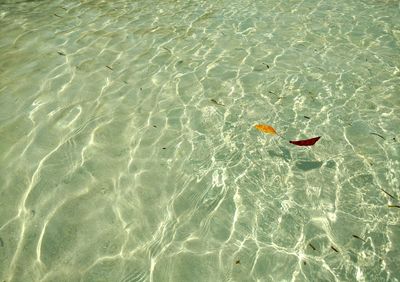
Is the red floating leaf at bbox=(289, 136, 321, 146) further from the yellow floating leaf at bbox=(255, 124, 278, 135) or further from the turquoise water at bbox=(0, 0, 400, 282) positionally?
the yellow floating leaf at bbox=(255, 124, 278, 135)

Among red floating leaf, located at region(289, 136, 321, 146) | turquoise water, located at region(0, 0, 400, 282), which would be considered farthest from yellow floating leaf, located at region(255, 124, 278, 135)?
red floating leaf, located at region(289, 136, 321, 146)

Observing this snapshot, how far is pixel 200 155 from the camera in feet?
13.1

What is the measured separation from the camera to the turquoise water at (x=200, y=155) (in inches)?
118

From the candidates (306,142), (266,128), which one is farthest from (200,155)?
(306,142)

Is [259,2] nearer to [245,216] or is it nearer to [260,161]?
[260,161]

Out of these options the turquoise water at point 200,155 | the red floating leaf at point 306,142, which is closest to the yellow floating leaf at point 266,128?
the turquoise water at point 200,155

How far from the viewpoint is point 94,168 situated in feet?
12.6

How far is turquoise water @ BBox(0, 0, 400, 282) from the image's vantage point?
2.99 m

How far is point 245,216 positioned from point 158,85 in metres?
2.87

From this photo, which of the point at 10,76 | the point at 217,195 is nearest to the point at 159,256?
the point at 217,195

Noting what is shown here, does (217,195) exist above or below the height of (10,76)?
below

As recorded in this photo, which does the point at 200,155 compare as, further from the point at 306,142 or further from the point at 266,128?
the point at 306,142

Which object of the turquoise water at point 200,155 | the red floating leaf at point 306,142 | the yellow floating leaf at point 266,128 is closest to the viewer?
the turquoise water at point 200,155

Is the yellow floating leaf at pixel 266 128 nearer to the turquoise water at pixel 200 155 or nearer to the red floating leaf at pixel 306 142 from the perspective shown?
the turquoise water at pixel 200 155
